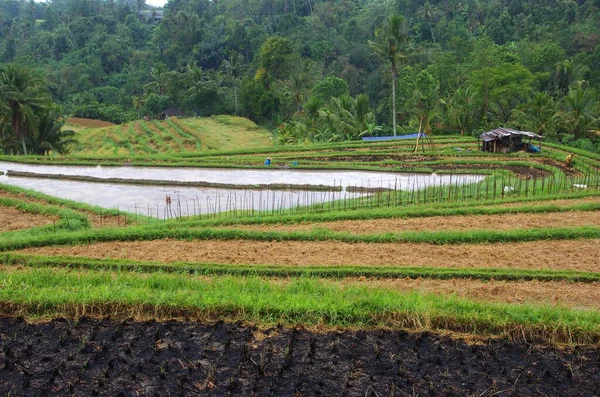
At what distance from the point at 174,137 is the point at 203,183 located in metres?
23.2

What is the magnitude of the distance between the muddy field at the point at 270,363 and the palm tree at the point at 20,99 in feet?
84.9

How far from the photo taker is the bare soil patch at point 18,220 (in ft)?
50.9

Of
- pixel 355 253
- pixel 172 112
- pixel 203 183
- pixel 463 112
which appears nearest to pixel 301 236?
pixel 355 253

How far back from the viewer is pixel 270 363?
23.3 ft

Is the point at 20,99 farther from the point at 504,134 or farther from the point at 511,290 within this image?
the point at 511,290

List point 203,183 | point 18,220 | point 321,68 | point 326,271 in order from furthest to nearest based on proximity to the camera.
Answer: point 321,68 < point 203,183 < point 18,220 < point 326,271

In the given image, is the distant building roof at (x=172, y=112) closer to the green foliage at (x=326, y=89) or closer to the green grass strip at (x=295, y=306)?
the green foliage at (x=326, y=89)

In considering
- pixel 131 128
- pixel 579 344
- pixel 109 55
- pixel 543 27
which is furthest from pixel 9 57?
pixel 579 344

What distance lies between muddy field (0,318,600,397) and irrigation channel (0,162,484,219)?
863cm

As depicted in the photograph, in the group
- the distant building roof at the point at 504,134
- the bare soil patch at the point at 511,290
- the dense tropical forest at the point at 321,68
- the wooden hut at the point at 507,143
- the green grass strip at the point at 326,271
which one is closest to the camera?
the bare soil patch at the point at 511,290

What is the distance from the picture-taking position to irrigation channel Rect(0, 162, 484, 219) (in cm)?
1841

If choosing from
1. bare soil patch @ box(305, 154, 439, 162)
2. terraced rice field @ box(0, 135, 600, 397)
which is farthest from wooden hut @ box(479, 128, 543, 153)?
terraced rice field @ box(0, 135, 600, 397)

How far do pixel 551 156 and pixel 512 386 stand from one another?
72.3ft

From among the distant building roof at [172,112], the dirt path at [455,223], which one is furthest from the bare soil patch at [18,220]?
the distant building roof at [172,112]
